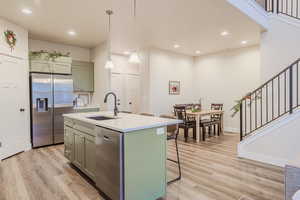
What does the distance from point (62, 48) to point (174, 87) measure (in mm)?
3924

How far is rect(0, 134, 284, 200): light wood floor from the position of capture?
7.24 feet

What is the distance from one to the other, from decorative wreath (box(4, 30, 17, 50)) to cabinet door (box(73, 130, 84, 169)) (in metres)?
2.56

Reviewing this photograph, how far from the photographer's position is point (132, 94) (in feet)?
23.2

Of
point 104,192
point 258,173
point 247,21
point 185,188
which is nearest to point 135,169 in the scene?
point 104,192

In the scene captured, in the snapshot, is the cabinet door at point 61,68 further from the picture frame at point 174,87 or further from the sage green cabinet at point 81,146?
the picture frame at point 174,87

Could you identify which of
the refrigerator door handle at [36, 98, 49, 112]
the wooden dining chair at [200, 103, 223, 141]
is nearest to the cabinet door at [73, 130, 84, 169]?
the refrigerator door handle at [36, 98, 49, 112]

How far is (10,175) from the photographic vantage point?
9.13 ft

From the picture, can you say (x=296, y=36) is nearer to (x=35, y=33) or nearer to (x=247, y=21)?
(x=247, y=21)

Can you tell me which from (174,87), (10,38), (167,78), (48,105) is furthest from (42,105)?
(174,87)

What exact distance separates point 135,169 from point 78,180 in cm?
126

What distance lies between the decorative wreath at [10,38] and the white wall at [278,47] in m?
5.70

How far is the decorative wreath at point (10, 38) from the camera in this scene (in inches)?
143

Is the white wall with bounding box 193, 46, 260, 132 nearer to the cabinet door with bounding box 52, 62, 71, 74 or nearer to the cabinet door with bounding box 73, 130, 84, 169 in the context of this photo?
the cabinet door with bounding box 52, 62, 71, 74

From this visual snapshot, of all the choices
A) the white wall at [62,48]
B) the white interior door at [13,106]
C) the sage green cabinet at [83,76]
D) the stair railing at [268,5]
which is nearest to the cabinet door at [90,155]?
the white interior door at [13,106]
